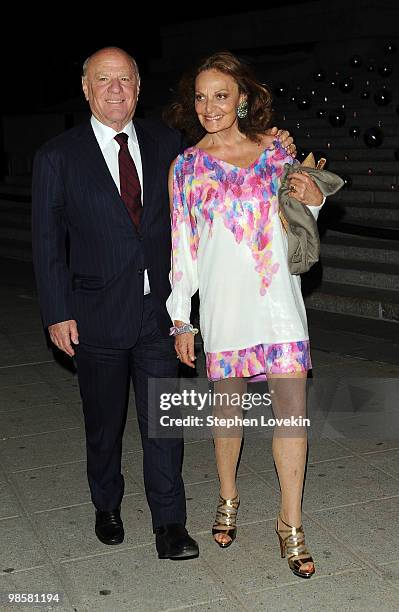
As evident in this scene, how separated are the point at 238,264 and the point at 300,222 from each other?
1.01ft

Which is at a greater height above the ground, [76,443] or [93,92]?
→ [93,92]

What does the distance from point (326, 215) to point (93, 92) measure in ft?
21.2

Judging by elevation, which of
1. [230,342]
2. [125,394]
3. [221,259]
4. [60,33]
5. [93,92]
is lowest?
[125,394]

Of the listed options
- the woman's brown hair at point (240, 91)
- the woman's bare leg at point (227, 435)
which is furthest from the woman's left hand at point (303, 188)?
the woman's bare leg at point (227, 435)

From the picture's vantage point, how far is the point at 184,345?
3.79 metres

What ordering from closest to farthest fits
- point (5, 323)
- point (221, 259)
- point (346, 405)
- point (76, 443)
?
point (221, 259) < point (76, 443) < point (346, 405) < point (5, 323)

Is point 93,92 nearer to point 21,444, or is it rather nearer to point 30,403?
point 21,444

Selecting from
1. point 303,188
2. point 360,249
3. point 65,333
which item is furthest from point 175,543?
point 360,249

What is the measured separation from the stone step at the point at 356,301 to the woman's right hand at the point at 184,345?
483cm

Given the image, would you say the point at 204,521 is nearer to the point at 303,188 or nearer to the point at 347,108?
the point at 303,188

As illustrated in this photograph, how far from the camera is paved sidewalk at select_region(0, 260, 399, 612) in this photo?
3.60m

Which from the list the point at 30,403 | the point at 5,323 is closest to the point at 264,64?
the point at 5,323

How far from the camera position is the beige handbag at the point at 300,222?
3547mm

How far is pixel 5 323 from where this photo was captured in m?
8.86
